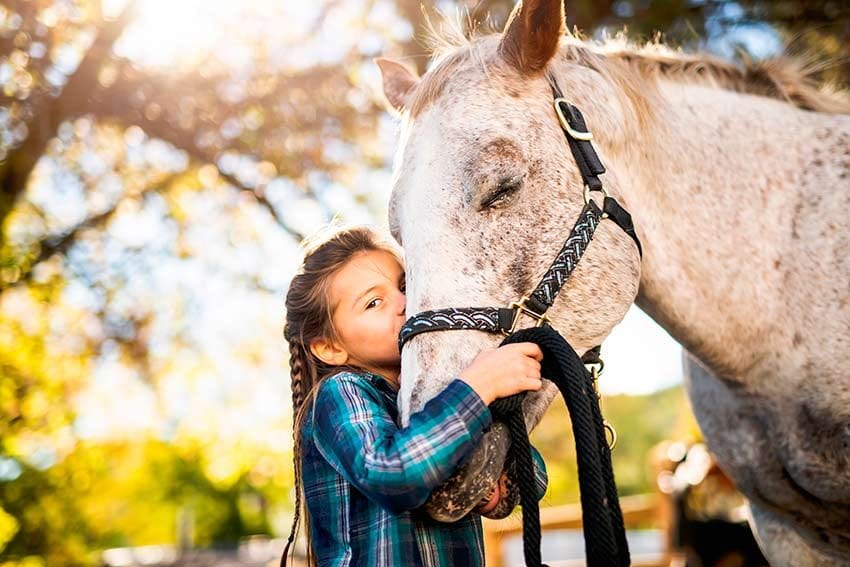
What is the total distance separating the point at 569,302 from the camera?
6.02ft

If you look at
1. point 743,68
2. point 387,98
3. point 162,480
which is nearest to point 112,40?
point 387,98

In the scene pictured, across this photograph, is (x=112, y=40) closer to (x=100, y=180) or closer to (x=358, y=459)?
(x=100, y=180)

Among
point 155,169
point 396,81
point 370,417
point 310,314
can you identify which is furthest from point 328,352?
point 155,169

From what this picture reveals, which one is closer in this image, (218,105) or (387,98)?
(387,98)

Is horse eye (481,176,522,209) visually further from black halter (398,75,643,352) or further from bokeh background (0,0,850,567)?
bokeh background (0,0,850,567)

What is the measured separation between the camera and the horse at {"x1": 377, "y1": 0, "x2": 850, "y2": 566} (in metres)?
1.77

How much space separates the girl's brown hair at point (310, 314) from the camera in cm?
204

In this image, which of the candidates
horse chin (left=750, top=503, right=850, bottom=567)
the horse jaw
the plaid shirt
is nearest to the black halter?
the plaid shirt

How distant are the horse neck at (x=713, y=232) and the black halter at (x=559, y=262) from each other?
185 millimetres

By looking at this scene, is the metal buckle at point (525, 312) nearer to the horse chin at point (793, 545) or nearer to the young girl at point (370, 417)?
the young girl at point (370, 417)

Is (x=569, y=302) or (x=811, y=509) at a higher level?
(x=569, y=302)

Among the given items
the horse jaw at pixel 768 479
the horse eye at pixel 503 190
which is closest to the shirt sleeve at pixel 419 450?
the horse eye at pixel 503 190

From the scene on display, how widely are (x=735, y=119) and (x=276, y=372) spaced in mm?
5182

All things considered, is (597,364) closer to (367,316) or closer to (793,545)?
(367,316)
